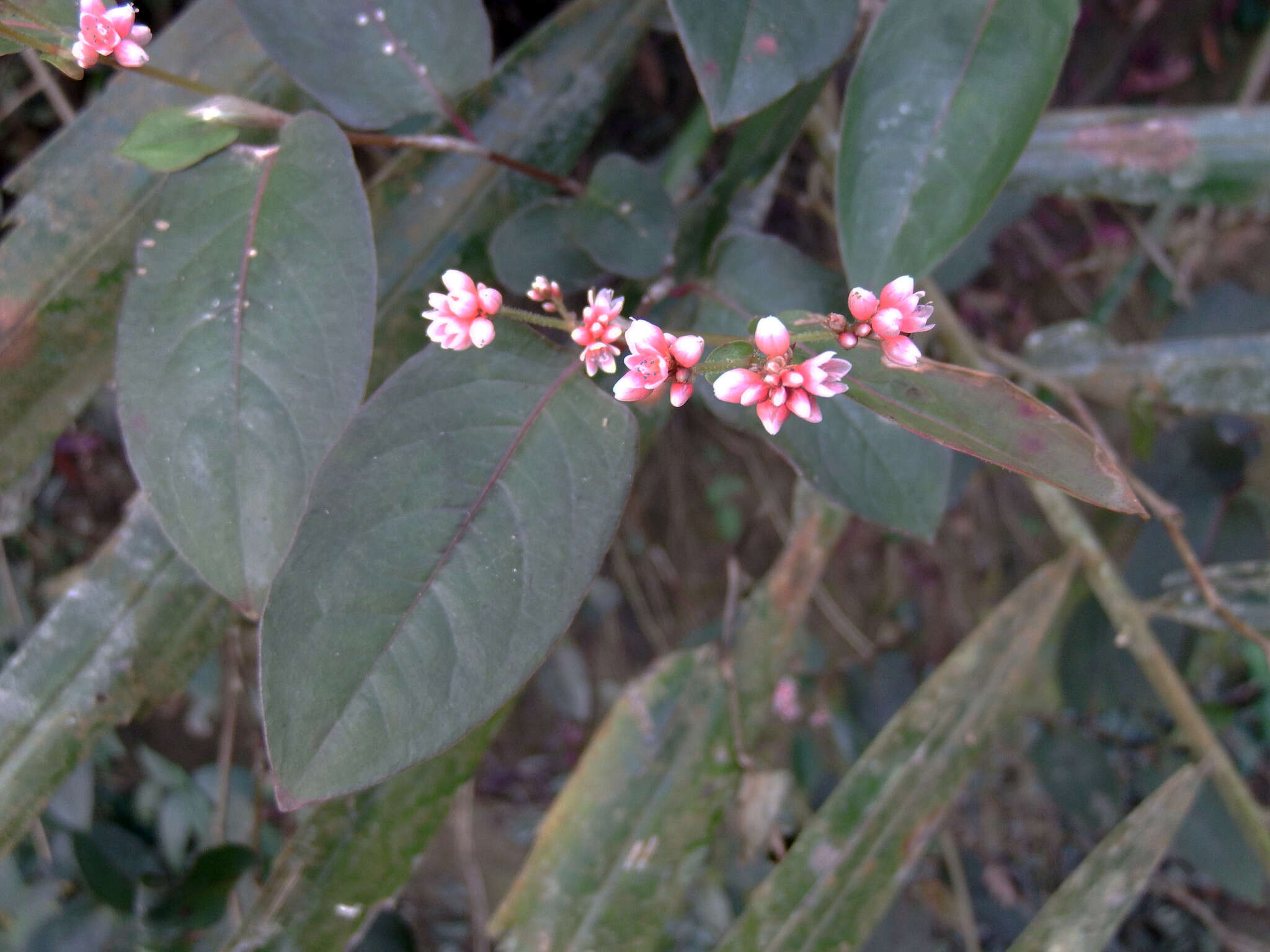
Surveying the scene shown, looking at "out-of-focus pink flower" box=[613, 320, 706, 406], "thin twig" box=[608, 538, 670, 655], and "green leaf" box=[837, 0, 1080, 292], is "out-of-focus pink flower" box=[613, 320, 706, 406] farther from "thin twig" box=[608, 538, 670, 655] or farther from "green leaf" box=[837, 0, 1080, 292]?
"thin twig" box=[608, 538, 670, 655]

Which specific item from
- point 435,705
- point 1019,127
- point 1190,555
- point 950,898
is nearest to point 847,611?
point 950,898

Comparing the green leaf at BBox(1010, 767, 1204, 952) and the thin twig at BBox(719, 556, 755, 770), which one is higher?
the thin twig at BBox(719, 556, 755, 770)

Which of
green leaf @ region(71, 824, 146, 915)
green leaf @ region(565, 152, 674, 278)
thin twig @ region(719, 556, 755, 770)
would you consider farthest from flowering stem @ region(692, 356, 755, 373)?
green leaf @ region(71, 824, 146, 915)

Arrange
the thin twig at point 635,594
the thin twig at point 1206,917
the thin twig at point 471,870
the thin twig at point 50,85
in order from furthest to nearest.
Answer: the thin twig at point 635,594 < the thin twig at point 1206,917 < the thin twig at point 471,870 < the thin twig at point 50,85

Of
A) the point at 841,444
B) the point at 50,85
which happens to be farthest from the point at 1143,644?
the point at 50,85

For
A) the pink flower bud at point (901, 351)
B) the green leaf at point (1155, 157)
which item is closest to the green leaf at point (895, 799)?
the green leaf at point (1155, 157)

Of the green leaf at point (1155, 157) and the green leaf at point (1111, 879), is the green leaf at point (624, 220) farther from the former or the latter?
the green leaf at point (1111, 879)

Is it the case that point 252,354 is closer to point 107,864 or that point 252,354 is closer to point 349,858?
point 349,858
